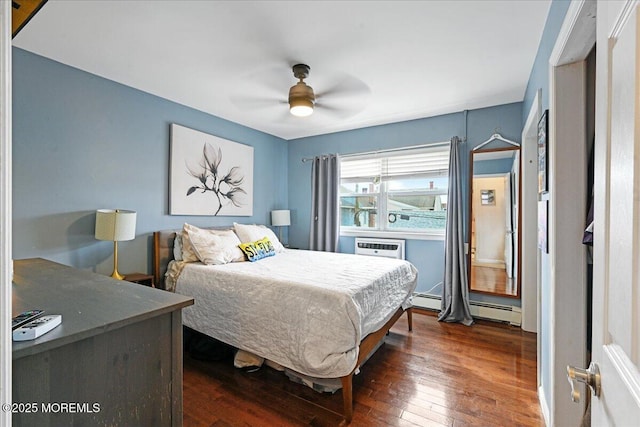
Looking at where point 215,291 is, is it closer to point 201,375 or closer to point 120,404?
point 201,375

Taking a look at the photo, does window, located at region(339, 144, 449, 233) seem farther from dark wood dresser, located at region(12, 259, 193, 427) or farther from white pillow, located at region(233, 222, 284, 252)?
dark wood dresser, located at region(12, 259, 193, 427)

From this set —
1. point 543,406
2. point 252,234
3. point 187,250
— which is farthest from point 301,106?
point 543,406

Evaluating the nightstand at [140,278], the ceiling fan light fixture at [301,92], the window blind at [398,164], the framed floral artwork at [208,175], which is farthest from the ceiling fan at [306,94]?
the nightstand at [140,278]

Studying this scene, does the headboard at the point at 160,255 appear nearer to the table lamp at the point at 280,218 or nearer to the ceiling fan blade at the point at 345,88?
the table lamp at the point at 280,218

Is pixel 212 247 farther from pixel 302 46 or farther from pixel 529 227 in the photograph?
pixel 529 227

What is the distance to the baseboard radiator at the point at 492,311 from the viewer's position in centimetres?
324

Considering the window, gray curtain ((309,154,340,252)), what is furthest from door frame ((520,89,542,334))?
gray curtain ((309,154,340,252))

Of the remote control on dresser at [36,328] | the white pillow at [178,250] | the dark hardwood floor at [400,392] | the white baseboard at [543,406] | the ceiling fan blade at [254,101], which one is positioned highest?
the ceiling fan blade at [254,101]

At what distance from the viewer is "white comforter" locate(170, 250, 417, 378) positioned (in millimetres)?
1854

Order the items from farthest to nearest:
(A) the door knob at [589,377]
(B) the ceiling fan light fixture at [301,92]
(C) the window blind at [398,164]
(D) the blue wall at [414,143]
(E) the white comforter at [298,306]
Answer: (C) the window blind at [398,164] → (D) the blue wall at [414,143] → (B) the ceiling fan light fixture at [301,92] → (E) the white comforter at [298,306] → (A) the door knob at [589,377]

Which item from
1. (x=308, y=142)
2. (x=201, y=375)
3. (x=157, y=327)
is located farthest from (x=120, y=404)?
(x=308, y=142)

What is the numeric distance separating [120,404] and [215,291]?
1.56 m

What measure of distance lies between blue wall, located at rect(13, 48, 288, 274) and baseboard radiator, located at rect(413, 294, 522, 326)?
3127 mm

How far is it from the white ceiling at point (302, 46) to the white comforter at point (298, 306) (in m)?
1.73
